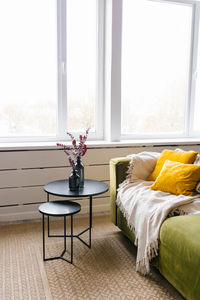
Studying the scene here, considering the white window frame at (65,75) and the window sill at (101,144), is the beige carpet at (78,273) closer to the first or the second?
the window sill at (101,144)

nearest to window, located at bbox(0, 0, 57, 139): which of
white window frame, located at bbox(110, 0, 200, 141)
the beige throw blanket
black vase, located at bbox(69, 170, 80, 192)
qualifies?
white window frame, located at bbox(110, 0, 200, 141)

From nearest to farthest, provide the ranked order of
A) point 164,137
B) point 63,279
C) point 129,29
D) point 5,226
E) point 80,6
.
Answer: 1. point 63,279
2. point 5,226
3. point 80,6
4. point 129,29
5. point 164,137

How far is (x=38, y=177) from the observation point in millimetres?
3014

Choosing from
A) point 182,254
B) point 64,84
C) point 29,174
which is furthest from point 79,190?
point 64,84

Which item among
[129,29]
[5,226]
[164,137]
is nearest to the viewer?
[5,226]

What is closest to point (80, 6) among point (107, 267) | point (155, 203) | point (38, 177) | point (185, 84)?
point (185, 84)

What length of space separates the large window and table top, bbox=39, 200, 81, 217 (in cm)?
115

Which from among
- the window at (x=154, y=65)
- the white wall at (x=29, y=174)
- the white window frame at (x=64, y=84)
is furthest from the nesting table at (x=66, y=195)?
the window at (x=154, y=65)

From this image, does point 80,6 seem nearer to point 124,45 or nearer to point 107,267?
point 124,45

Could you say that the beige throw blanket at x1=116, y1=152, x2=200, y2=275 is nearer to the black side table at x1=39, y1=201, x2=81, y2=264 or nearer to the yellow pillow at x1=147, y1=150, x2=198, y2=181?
the yellow pillow at x1=147, y1=150, x2=198, y2=181

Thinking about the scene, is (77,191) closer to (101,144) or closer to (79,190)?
(79,190)

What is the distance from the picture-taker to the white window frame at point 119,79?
10.4 ft

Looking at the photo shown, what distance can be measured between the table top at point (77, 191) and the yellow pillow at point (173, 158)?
0.44 meters

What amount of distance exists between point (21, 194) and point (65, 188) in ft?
2.62
